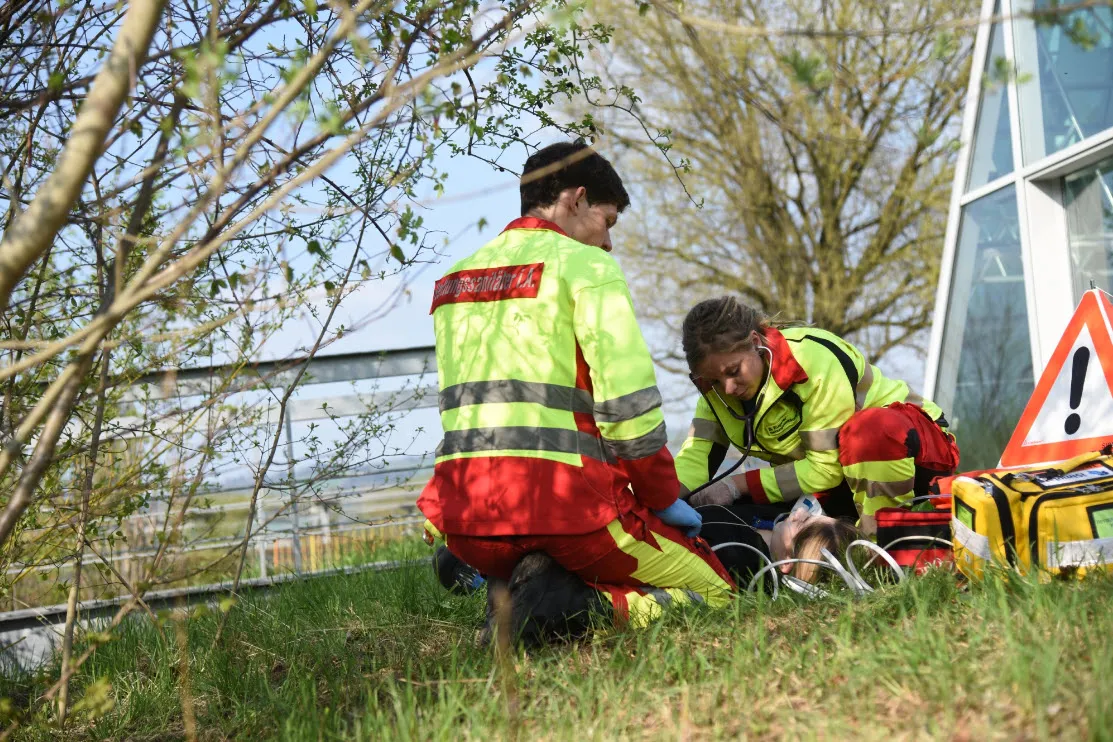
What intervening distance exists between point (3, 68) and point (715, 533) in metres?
3.01

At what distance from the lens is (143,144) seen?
3.29 meters

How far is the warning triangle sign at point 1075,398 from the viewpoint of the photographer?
13.0 feet

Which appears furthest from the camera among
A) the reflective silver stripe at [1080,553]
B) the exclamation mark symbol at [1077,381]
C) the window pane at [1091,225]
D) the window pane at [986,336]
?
the window pane at [986,336]

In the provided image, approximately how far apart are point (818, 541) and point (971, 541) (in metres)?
0.66

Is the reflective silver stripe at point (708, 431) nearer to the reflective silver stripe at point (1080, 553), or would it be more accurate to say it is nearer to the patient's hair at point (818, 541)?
the patient's hair at point (818, 541)

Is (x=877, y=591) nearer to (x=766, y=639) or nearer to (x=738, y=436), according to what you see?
(x=766, y=639)

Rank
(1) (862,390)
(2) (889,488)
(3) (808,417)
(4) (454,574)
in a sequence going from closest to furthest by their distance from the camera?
1. (2) (889,488)
2. (3) (808,417)
3. (1) (862,390)
4. (4) (454,574)

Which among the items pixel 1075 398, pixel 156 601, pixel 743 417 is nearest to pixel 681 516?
pixel 743 417

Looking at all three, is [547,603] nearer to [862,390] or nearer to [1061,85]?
[862,390]

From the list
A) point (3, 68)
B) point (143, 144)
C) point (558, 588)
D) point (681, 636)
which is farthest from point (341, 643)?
point (3, 68)

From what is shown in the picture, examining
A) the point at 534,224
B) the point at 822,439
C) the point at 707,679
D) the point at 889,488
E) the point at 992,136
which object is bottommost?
the point at 707,679

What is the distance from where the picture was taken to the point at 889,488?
3828 millimetres

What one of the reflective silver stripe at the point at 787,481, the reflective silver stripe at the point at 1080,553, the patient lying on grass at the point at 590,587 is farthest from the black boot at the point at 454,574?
the reflective silver stripe at the point at 1080,553

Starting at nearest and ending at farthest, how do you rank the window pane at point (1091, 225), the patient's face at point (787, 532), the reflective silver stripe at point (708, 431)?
the patient's face at point (787, 532) < the reflective silver stripe at point (708, 431) < the window pane at point (1091, 225)
